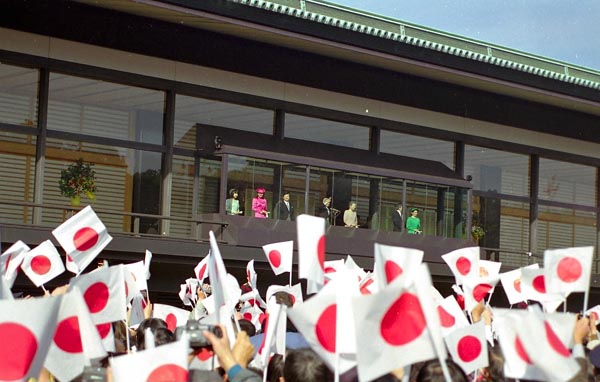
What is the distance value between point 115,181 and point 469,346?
13.8 metres

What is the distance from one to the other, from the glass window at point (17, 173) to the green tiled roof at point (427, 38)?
4480 mm

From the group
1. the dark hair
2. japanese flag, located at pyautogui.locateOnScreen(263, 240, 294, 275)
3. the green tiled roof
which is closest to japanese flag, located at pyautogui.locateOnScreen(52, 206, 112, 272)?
the dark hair

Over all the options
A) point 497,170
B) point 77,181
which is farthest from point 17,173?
point 497,170

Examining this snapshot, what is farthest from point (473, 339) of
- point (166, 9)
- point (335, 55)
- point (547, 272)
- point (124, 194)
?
point (335, 55)

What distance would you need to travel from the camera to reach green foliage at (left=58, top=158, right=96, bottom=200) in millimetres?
20344

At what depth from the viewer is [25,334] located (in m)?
4.84

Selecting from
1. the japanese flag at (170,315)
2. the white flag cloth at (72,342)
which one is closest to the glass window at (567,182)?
the japanese flag at (170,315)

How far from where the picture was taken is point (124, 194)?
2122 cm

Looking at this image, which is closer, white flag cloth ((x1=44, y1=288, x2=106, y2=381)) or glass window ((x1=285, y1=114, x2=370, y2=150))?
white flag cloth ((x1=44, y1=288, x2=106, y2=381))

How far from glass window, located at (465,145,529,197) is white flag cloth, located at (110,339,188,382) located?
21935 mm

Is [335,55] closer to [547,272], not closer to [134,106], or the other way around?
[134,106]

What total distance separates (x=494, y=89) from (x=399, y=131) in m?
2.37

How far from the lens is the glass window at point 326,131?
77.7 feet

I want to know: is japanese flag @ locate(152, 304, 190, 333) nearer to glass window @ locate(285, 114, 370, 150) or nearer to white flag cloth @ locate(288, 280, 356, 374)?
white flag cloth @ locate(288, 280, 356, 374)
